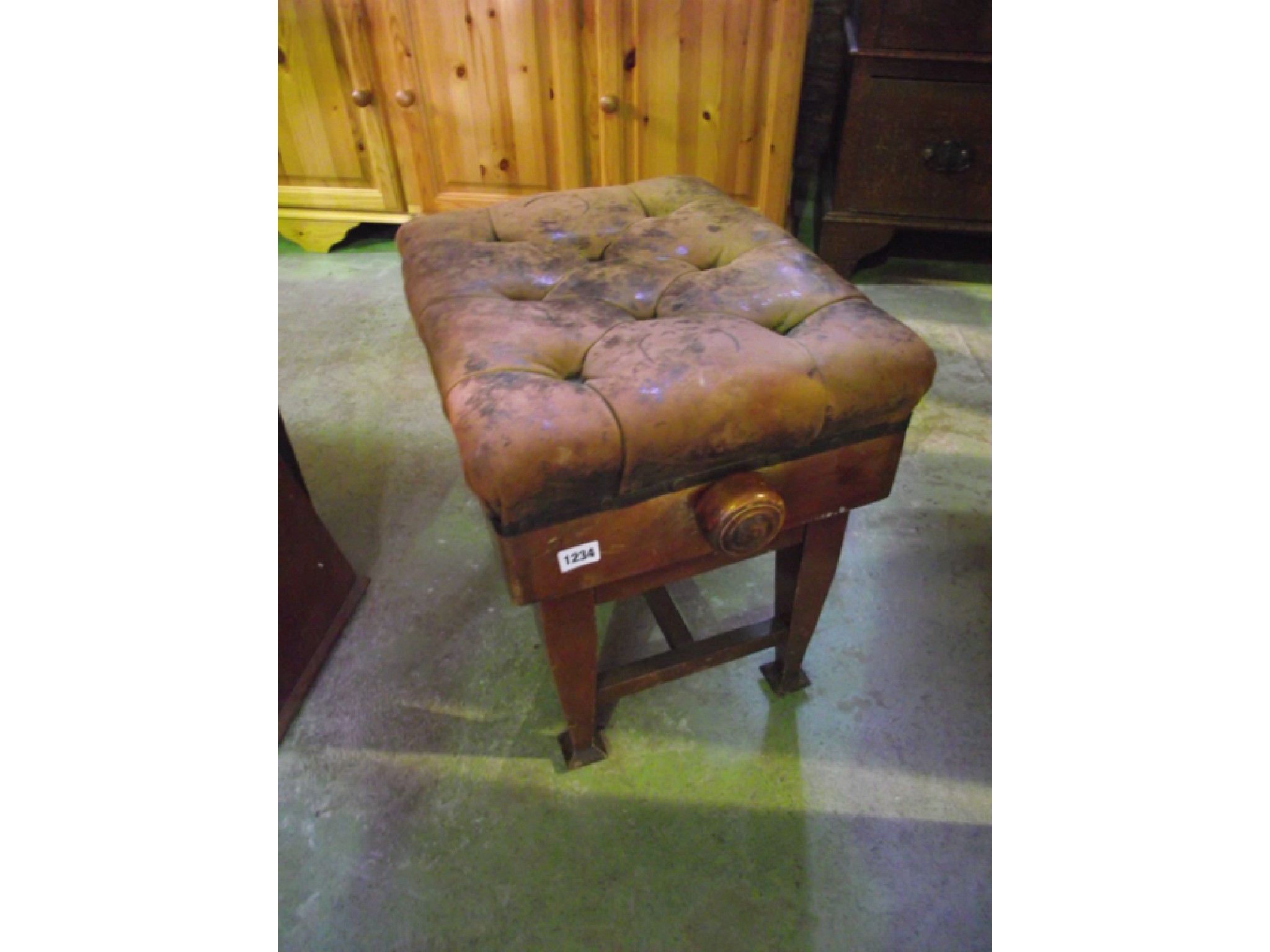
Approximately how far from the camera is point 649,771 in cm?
94

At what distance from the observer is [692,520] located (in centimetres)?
68

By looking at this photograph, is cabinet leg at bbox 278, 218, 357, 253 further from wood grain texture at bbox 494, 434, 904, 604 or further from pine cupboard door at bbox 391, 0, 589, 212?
wood grain texture at bbox 494, 434, 904, 604

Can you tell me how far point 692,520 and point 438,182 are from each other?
180 cm

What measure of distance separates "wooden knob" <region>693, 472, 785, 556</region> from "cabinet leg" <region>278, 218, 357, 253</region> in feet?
6.69

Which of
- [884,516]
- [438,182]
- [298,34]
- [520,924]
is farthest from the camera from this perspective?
[438,182]

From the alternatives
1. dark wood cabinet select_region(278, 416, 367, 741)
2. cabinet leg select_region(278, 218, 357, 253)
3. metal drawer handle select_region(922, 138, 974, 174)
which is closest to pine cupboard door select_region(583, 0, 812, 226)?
metal drawer handle select_region(922, 138, 974, 174)

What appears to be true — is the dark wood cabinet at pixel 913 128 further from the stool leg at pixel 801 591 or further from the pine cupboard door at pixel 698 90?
the stool leg at pixel 801 591

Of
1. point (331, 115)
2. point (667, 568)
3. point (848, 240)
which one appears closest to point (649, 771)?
point (667, 568)

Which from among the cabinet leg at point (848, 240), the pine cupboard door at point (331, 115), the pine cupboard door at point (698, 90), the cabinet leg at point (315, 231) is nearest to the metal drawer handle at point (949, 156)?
the cabinet leg at point (848, 240)

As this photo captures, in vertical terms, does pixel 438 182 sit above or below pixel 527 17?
below

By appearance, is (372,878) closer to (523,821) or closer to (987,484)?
(523,821)

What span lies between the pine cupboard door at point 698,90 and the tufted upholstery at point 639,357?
1.06 metres

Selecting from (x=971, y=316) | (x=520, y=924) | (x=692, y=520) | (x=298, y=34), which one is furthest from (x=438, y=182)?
(x=520, y=924)

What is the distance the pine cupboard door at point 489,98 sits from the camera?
1784 mm
